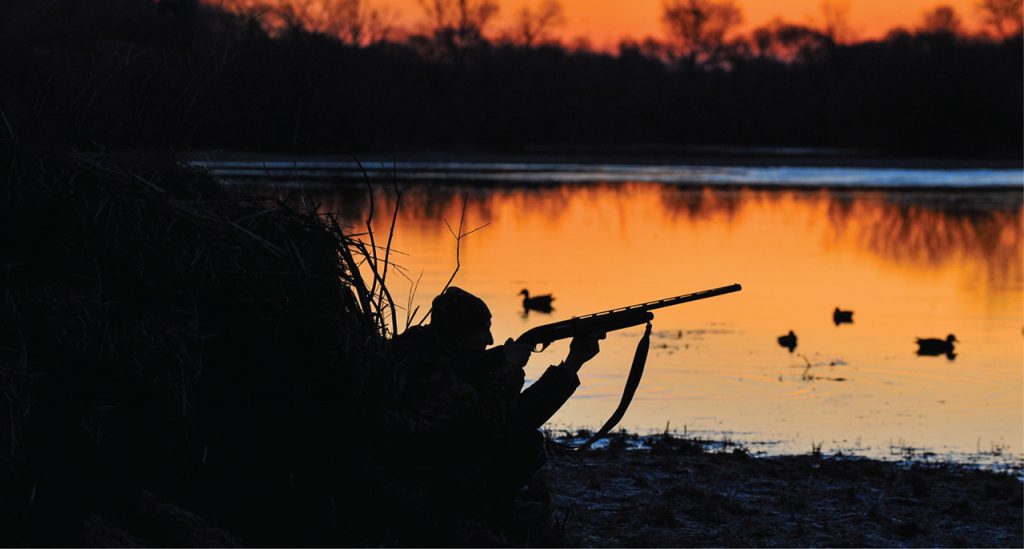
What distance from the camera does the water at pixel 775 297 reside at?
12.1 meters

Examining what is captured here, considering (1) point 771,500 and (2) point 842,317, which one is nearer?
(1) point 771,500

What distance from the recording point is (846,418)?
12172 millimetres

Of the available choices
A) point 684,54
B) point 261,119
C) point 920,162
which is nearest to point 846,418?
point 261,119

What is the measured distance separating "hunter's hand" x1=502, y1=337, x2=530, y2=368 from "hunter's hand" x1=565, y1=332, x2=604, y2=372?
178mm

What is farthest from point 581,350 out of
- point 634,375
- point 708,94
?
point 708,94

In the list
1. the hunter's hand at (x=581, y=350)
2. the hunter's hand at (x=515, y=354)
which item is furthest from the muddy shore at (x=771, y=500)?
the hunter's hand at (x=515, y=354)

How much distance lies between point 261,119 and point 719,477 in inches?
155

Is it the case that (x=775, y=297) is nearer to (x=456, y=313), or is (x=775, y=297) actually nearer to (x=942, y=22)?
(x=456, y=313)

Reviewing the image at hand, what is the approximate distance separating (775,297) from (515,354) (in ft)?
52.3

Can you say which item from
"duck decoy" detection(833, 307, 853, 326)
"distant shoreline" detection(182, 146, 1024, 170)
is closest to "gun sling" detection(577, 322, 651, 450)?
"duck decoy" detection(833, 307, 853, 326)

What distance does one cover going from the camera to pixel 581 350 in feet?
18.8

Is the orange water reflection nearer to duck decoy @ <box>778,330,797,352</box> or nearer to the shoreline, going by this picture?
duck decoy @ <box>778,330,797,352</box>

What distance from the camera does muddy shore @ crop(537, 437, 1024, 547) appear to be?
7.86m

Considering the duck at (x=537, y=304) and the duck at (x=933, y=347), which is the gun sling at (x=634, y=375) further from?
the duck at (x=537, y=304)
